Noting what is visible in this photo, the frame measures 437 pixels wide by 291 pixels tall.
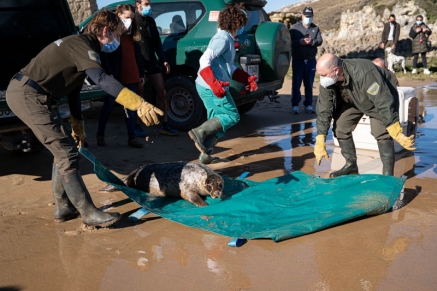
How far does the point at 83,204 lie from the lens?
14.3ft

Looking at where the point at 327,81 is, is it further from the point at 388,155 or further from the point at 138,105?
→ the point at 138,105

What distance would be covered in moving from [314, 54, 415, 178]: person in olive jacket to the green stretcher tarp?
17.5 inches

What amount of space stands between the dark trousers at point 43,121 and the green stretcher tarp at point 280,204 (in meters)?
0.43

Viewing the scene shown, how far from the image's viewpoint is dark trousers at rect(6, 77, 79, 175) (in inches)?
167

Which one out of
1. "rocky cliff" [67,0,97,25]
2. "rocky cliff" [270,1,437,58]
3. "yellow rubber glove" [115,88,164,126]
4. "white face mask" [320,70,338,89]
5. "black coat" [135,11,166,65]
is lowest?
"rocky cliff" [270,1,437,58]

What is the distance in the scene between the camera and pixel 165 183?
202 inches

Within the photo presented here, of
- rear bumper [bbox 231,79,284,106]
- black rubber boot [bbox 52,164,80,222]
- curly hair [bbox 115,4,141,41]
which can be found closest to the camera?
black rubber boot [bbox 52,164,80,222]

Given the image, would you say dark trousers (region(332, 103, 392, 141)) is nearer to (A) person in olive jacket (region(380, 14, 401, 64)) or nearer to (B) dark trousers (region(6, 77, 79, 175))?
(B) dark trousers (region(6, 77, 79, 175))

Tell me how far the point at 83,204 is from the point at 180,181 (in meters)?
1.06

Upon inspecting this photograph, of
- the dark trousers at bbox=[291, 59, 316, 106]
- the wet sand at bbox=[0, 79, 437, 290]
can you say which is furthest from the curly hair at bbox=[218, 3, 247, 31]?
the dark trousers at bbox=[291, 59, 316, 106]

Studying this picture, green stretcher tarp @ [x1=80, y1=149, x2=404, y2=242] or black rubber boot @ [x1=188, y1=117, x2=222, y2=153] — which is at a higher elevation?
black rubber boot @ [x1=188, y1=117, x2=222, y2=153]

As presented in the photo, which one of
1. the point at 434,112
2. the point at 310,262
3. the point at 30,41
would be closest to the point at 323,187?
the point at 310,262

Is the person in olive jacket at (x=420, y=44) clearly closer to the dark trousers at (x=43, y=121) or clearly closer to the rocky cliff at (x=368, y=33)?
the rocky cliff at (x=368, y=33)

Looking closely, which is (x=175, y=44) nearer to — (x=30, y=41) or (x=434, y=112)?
(x=30, y=41)
